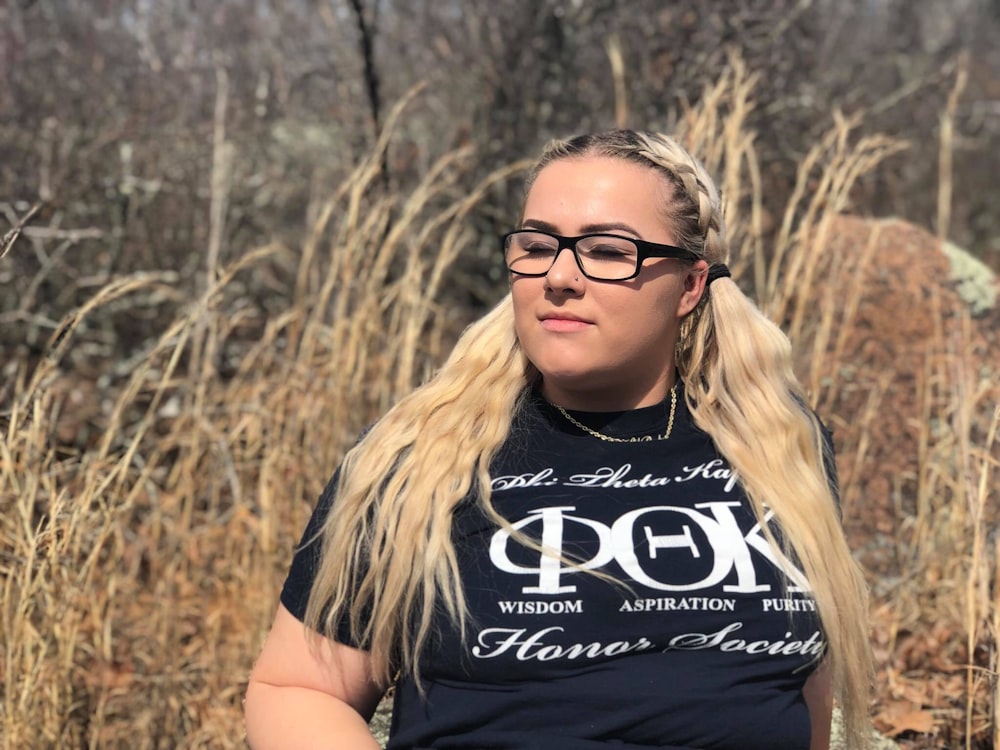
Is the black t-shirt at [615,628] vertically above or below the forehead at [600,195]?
below

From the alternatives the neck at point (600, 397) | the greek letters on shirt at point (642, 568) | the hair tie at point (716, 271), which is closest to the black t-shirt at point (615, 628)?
the greek letters on shirt at point (642, 568)

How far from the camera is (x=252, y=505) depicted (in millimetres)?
2945

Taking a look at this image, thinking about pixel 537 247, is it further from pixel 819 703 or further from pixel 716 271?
pixel 819 703

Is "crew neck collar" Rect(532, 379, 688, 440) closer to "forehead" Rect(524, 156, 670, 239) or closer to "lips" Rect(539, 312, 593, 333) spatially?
"lips" Rect(539, 312, 593, 333)

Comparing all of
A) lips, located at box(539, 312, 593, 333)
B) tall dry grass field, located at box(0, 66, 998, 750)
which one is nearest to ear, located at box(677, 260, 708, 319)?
lips, located at box(539, 312, 593, 333)

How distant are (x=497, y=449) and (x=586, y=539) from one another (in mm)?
221

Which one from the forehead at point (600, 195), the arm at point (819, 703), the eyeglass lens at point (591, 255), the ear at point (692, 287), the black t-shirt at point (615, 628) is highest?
the forehead at point (600, 195)

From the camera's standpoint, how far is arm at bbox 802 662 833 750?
1757mm

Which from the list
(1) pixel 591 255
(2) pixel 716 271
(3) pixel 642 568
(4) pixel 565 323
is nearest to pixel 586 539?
(3) pixel 642 568

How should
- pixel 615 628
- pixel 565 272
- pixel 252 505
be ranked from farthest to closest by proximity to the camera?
pixel 252 505 < pixel 565 272 < pixel 615 628

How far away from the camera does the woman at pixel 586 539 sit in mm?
1590

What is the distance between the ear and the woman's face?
0.16 ft

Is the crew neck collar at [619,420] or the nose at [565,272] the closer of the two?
the nose at [565,272]

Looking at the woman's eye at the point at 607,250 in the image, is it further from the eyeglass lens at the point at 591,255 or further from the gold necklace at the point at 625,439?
the gold necklace at the point at 625,439
